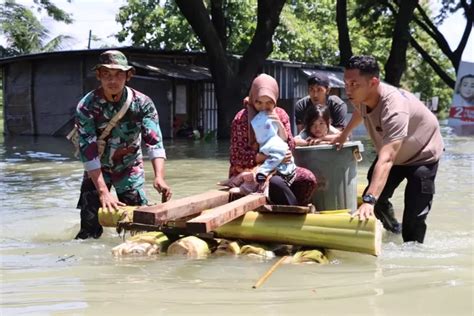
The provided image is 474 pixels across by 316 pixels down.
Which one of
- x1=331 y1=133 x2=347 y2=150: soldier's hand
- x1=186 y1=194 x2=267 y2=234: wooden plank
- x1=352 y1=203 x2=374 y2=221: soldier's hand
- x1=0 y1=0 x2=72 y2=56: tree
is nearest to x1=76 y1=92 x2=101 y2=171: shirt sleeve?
x1=186 y1=194 x2=267 y2=234: wooden plank

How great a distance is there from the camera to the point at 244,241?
5.17 m

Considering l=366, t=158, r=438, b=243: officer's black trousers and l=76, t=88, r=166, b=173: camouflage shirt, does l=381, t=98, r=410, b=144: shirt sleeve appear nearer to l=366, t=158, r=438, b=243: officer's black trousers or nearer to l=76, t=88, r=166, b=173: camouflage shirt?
l=366, t=158, r=438, b=243: officer's black trousers

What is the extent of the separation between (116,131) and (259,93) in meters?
1.20

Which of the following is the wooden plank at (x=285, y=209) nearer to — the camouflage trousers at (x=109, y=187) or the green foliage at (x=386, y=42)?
the camouflage trousers at (x=109, y=187)

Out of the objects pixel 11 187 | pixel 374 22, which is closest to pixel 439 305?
pixel 11 187

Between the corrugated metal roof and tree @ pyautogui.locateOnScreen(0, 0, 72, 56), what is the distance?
16.4 meters

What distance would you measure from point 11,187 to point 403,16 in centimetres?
1946

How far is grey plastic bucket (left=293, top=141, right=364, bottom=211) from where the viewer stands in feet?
17.8

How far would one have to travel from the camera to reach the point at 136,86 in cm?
2239

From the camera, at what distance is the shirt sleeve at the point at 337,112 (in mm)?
6766

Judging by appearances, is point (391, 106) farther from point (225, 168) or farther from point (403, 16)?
point (403, 16)

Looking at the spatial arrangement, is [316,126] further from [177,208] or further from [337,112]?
[177,208]

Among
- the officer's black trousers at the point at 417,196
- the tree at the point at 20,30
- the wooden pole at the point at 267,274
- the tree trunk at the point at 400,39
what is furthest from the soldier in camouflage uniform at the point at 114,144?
the tree at the point at 20,30

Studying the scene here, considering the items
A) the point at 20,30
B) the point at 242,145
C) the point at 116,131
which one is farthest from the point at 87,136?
the point at 20,30
